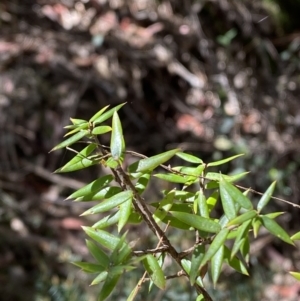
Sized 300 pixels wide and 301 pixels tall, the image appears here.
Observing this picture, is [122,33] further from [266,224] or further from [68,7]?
[266,224]

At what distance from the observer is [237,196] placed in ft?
2.31

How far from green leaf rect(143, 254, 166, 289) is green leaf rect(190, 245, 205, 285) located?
4cm

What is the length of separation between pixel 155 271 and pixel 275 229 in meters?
0.15

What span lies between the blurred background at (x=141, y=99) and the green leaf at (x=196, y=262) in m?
1.76

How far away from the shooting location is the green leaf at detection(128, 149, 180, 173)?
72cm

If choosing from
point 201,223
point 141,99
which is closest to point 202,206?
point 201,223

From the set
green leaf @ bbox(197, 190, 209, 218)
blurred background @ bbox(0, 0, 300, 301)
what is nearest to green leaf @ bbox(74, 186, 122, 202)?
green leaf @ bbox(197, 190, 209, 218)

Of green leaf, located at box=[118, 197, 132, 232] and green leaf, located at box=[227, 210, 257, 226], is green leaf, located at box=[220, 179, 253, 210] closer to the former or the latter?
green leaf, located at box=[227, 210, 257, 226]

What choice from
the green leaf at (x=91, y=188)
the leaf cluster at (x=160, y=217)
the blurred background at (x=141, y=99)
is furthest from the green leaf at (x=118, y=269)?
the blurred background at (x=141, y=99)

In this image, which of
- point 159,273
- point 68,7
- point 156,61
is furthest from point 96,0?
point 159,273

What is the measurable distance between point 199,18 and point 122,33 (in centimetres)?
47

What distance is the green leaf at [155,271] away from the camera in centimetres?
72

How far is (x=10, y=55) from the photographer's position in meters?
3.48

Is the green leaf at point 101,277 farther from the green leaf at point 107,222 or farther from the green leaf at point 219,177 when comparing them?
the green leaf at point 219,177
